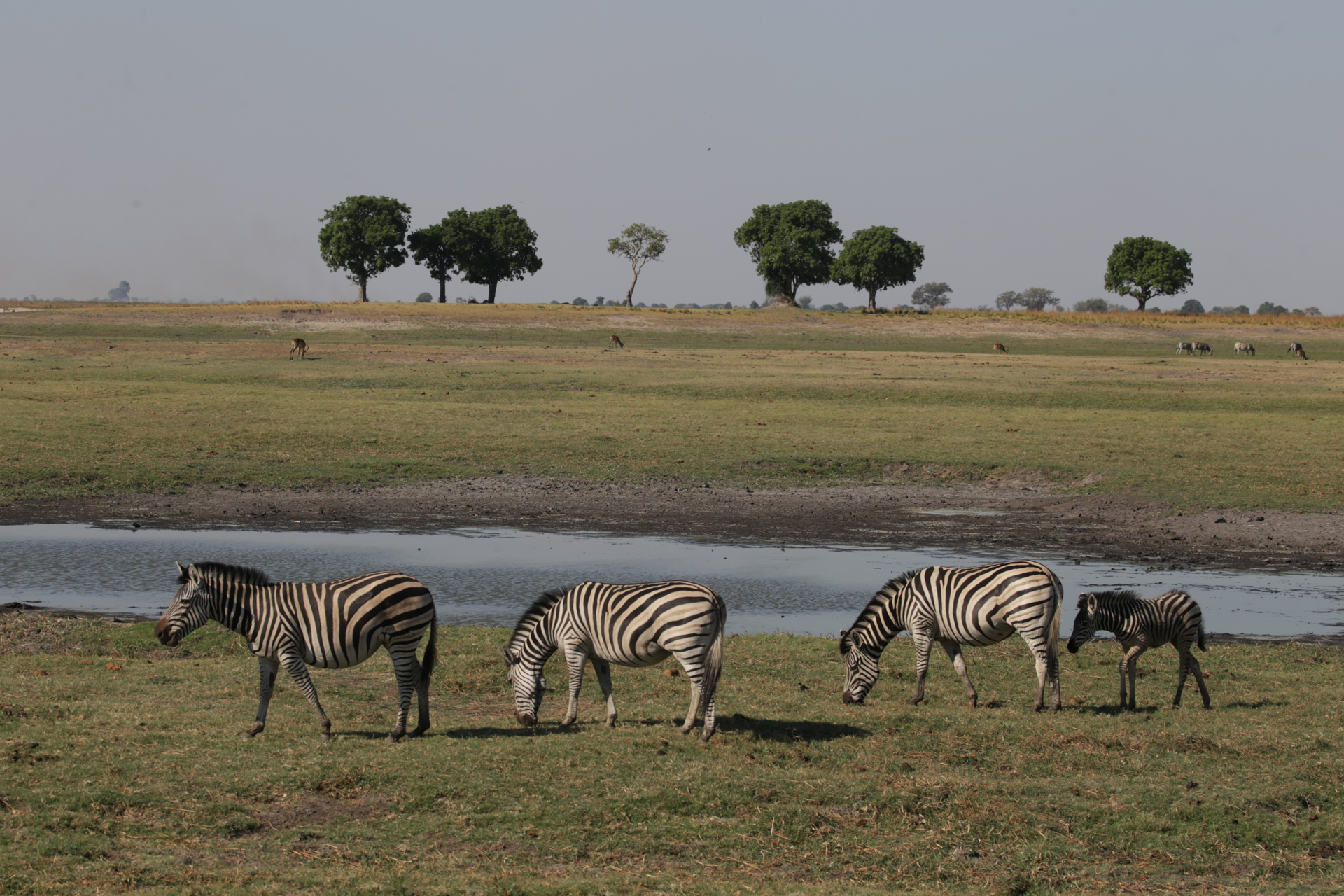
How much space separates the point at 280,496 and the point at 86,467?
502 cm

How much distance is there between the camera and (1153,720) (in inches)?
433

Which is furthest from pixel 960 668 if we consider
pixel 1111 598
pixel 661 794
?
pixel 661 794

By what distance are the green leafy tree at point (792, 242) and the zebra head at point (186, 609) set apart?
116651 mm

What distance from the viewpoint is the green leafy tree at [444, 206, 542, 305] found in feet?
389

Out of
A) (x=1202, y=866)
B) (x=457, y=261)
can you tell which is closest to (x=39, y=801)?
(x=1202, y=866)

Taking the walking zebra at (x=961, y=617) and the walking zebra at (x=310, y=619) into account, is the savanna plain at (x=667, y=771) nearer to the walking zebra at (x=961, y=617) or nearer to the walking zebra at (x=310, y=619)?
the walking zebra at (x=961, y=617)

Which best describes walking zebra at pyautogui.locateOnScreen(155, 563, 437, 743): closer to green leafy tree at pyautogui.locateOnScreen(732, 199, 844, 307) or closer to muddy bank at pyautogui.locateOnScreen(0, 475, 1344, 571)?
muddy bank at pyautogui.locateOnScreen(0, 475, 1344, 571)

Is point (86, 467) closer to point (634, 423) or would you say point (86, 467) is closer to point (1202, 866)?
point (634, 423)

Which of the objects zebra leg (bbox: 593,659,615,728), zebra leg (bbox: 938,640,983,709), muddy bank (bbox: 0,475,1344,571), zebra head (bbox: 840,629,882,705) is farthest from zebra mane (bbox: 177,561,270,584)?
muddy bank (bbox: 0,475,1344,571)

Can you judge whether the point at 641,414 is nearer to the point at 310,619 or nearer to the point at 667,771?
the point at 310,619

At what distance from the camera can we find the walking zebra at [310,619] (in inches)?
380

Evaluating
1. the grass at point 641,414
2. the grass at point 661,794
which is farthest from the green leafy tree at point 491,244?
the grass at point 661,794

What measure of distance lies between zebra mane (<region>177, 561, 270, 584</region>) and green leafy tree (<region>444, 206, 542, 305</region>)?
111 metres

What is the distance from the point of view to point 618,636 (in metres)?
9.95
